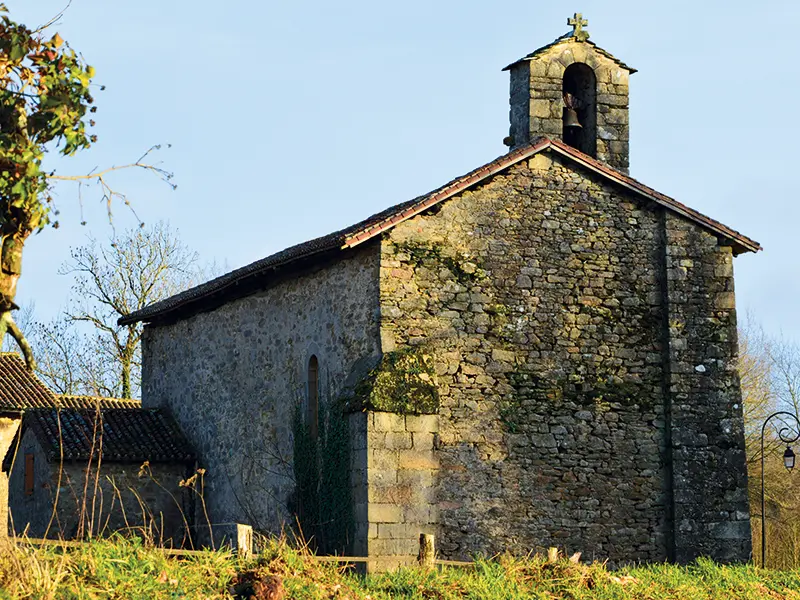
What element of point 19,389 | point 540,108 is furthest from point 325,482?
point 19,389

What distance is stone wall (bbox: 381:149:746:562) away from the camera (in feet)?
57.5

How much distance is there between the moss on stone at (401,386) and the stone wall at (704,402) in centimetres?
395

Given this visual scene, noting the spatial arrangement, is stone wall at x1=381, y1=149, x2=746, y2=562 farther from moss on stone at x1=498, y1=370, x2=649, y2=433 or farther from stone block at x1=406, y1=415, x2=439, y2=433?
stone block at x1=406, y1=415, x2=439, y2=433

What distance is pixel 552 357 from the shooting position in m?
18.2

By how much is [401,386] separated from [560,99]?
5.58 metres

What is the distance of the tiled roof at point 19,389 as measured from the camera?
25822 millimetres

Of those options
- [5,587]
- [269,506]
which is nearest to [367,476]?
[269,506]

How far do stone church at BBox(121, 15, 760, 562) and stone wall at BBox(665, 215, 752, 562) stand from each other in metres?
0.03

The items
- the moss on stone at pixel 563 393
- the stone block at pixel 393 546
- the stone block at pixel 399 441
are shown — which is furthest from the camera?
the moss on stone at pixel 563 393

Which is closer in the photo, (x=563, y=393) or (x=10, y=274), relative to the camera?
(x=10, y=274)

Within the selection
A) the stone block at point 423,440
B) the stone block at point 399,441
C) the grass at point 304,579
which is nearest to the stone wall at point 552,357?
the stone block at point 423,440

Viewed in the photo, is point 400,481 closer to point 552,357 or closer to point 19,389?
point 552,357

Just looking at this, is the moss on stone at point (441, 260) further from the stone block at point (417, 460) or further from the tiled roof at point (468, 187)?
the stone block at point (417, 460)

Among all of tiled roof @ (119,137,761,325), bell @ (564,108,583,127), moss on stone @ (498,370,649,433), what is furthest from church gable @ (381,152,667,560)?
bell @ (564,108,583,127)
